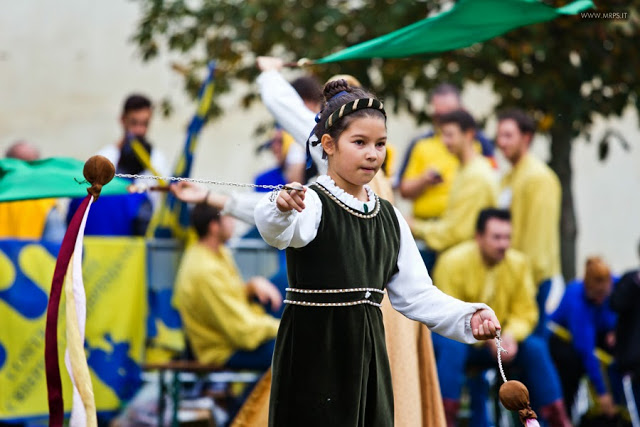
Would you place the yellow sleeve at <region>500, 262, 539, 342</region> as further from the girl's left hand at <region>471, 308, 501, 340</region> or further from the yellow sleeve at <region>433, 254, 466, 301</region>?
the girl's left hand at <region>471, 308, 501, 340</region>

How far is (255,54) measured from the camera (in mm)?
10633

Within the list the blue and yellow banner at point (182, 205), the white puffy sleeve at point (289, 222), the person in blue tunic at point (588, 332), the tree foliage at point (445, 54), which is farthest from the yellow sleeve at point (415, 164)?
the white puffy sleeve at point (289, 222)

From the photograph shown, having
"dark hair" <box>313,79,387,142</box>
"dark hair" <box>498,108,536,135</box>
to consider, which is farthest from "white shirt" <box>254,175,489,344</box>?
"dark hair" <box>498,108,536,135</box>

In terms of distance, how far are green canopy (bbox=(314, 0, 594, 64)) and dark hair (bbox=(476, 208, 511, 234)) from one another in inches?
57.1

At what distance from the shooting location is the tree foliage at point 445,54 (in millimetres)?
9609

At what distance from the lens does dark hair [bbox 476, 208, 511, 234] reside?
23.9 ft

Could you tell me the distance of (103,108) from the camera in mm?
15008

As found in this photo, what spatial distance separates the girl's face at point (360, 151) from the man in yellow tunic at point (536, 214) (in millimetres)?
3833

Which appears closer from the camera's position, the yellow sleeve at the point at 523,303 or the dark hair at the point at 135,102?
the yellow sleeve at the point at 523,303

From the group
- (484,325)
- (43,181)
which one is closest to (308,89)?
(43,181)

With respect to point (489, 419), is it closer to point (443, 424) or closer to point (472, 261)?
point (472, 261)

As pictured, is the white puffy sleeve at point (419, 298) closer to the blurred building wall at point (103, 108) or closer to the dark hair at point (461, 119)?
the dark hair at point (461, 119)

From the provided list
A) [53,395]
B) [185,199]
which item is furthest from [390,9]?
[53,395]

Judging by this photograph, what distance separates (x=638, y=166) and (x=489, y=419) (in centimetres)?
769
